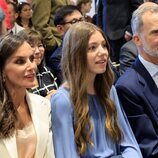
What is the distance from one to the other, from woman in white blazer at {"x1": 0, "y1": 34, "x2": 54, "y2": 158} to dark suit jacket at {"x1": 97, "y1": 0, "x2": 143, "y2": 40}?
69.3 inches

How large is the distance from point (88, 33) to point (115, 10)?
5.37 feet

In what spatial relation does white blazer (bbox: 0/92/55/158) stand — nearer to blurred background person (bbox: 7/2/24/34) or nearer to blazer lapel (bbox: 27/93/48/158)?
blazer lapel (bbox: 27/93/48/158)

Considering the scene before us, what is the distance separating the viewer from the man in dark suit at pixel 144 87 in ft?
6.03

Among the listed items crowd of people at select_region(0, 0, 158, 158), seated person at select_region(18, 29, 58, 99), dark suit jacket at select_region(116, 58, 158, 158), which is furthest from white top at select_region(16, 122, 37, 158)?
seated person at select_region(18, 29, 58, 99)

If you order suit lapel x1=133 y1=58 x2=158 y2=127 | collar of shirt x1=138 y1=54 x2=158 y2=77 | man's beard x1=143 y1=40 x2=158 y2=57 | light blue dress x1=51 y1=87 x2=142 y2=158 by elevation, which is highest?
man's beard x1=143 y1=40 x2=158 y2=57

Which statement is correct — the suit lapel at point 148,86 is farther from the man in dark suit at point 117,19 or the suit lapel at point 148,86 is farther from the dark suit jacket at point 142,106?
the man in dark suit at point 117,19

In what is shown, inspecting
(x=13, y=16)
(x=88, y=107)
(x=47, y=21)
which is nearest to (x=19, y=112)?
(x=88, y=107)

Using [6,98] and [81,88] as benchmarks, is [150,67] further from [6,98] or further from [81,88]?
[6,98]

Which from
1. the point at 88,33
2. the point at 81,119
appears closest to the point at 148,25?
the point at 88,33

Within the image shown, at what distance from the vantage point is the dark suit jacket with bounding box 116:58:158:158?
1830 millimetres

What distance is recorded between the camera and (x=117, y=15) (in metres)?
3.33

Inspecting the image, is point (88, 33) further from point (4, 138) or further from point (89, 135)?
point (4, 138)

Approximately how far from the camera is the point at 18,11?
13.3ft

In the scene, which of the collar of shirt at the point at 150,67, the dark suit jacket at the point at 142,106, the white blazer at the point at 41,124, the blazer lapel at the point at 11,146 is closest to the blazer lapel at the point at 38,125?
the white blazer at the point at 41,124
